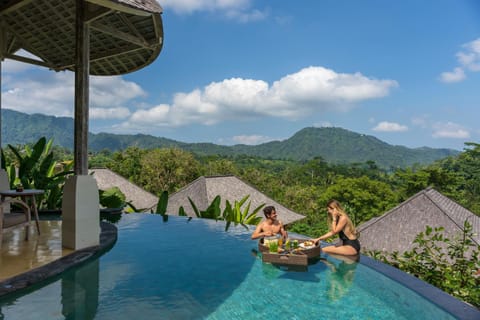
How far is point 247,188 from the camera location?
20344mm

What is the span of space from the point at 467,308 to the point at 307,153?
5916 inches

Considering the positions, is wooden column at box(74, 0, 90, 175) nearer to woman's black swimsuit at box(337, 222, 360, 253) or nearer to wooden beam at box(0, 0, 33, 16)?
wooden beam at box(0, 0, 33, 16)

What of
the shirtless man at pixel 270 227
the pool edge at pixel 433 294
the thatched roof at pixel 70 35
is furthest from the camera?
the shirtless man at pixel 270 227

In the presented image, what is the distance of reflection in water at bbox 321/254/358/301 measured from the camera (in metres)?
3.80

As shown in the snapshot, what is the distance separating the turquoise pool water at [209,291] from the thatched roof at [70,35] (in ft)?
10.4

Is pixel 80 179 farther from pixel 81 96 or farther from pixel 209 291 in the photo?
pixel 209 291

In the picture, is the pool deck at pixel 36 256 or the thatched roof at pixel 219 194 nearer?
the pool deck at pixel 36 256

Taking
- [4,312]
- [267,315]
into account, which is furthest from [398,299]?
[4,312]

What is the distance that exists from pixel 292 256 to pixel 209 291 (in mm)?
Answer: 1222

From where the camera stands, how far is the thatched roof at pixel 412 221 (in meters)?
16.3

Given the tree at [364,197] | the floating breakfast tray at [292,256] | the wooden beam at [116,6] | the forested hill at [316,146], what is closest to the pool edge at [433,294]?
the floating breakfast tray at [292,256]

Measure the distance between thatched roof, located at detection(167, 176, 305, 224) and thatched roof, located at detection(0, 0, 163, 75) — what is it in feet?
39.2

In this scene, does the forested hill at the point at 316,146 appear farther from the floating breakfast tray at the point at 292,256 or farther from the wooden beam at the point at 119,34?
the floating breakfast tray at the point at 292,256

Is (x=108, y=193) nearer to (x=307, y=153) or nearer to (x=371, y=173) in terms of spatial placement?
(x=371, y=173)
